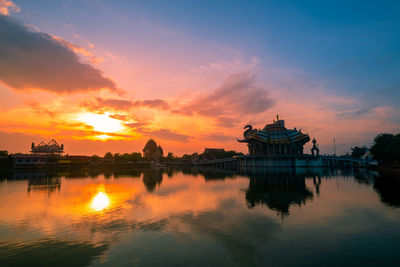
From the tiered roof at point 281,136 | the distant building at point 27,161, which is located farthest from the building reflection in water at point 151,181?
the distant building at point 27,161

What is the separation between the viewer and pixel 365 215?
2136 centimetres

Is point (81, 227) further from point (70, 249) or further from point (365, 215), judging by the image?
point (365, 215)

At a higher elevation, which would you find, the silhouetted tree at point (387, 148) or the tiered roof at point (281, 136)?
the tiered roof at point (281, 136)

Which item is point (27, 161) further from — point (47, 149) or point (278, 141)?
point (278, 141)

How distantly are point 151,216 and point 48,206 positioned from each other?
14.2 meters

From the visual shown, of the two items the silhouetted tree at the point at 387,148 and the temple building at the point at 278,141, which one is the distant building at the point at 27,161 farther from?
the silhouetted tree at the point at 387,148

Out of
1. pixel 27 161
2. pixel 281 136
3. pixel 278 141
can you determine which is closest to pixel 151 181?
pixel 278 141

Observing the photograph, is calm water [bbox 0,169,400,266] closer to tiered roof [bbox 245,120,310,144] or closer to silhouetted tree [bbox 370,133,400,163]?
silhouetted tree [bbox 370,133,400,163]

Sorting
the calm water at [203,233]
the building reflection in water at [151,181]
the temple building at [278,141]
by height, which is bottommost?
the building reflection in water at [151,181]

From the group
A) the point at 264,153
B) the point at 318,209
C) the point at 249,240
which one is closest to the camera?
the point at 249,240

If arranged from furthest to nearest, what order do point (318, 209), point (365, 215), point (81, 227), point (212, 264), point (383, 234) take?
1. point (318, 209)
2. point (365, 215)
3. point (81, 227)
4. point (383, 234)
5. point (212, 264)

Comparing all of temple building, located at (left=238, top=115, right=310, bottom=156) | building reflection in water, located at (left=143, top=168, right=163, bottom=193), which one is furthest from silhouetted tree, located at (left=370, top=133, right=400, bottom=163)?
building reflection in water, located at (left=143, top=168, right=163, bottom=193)

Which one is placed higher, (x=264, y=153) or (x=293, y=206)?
(x=264, y=153)

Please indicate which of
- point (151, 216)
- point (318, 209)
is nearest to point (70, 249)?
point (151, 216)
